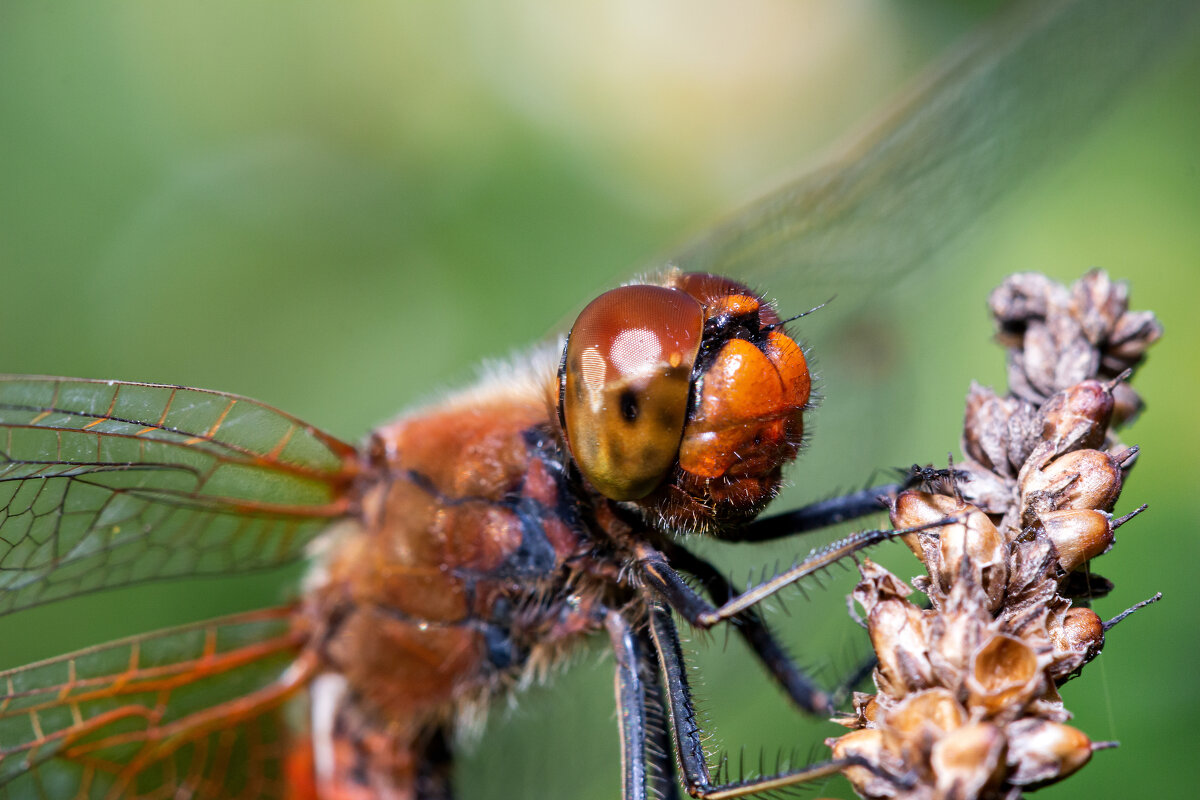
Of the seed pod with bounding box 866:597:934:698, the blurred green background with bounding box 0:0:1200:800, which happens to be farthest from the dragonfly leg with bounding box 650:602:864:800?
the blurred green background with bounding box 0:0:1200:800

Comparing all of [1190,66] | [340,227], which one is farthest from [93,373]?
[1190,66]

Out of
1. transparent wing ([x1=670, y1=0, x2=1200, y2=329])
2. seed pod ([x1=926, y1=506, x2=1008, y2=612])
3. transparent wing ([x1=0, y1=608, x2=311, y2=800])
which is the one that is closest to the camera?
seed pod ([x1=926, y1=506, x2=1008, y2=612])

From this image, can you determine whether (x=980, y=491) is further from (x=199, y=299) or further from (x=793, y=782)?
(x=199, y=299)

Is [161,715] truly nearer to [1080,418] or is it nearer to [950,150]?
[1080,418]

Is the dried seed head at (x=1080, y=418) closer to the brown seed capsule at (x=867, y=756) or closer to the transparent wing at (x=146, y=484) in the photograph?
the brown seed capsule at (x=867, y=756)

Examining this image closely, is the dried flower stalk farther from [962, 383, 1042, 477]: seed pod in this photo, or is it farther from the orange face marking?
the orange face marking

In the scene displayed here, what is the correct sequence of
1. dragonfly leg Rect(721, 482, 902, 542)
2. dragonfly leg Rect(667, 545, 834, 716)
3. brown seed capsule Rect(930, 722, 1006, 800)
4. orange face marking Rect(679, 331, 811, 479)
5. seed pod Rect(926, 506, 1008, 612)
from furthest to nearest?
dragonfly leg Rect(667, 545, 834, 716)
dragonfly leg Rect(721, 482, 902, 542)
orange face marking Rect(679, 331, 811, 479)
seed pod Rect(926, 506, 1008, 612)
brown seed capsule Rect(930, 722, 1006, 800)
